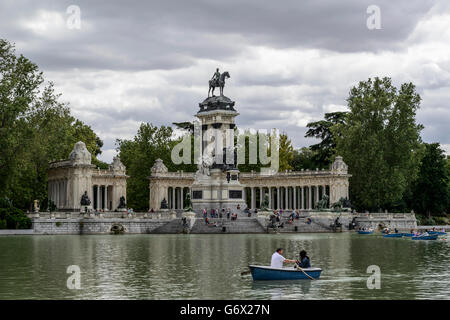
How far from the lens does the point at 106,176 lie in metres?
94.8

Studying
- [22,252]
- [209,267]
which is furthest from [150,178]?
[209,267]

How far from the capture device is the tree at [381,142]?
93000 millimetres

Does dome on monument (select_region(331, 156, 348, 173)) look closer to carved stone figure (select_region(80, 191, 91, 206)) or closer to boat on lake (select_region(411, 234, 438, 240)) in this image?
boat on lake (select_region(411, 234, 438, 240))

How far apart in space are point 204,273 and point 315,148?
280ft

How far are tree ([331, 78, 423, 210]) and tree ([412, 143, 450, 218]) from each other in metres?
8.58

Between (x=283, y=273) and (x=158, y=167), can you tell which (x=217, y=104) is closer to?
(x=158, y=167)

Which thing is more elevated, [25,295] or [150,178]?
[150,178]

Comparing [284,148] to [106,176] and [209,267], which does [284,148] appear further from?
[209,267]

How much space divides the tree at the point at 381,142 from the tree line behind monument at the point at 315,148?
13cm

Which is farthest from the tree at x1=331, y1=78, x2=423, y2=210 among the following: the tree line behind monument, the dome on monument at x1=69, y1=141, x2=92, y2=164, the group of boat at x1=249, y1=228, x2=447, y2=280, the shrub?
the group of boat at x1=249, y1=228, x2=447, y2=280

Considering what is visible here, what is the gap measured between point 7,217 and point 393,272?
49345 millimetres

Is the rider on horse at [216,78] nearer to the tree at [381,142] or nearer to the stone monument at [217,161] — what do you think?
the stone monument at [217,161]

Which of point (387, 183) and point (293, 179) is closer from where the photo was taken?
point (387, 183)

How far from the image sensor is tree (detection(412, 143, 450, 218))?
105 meters
